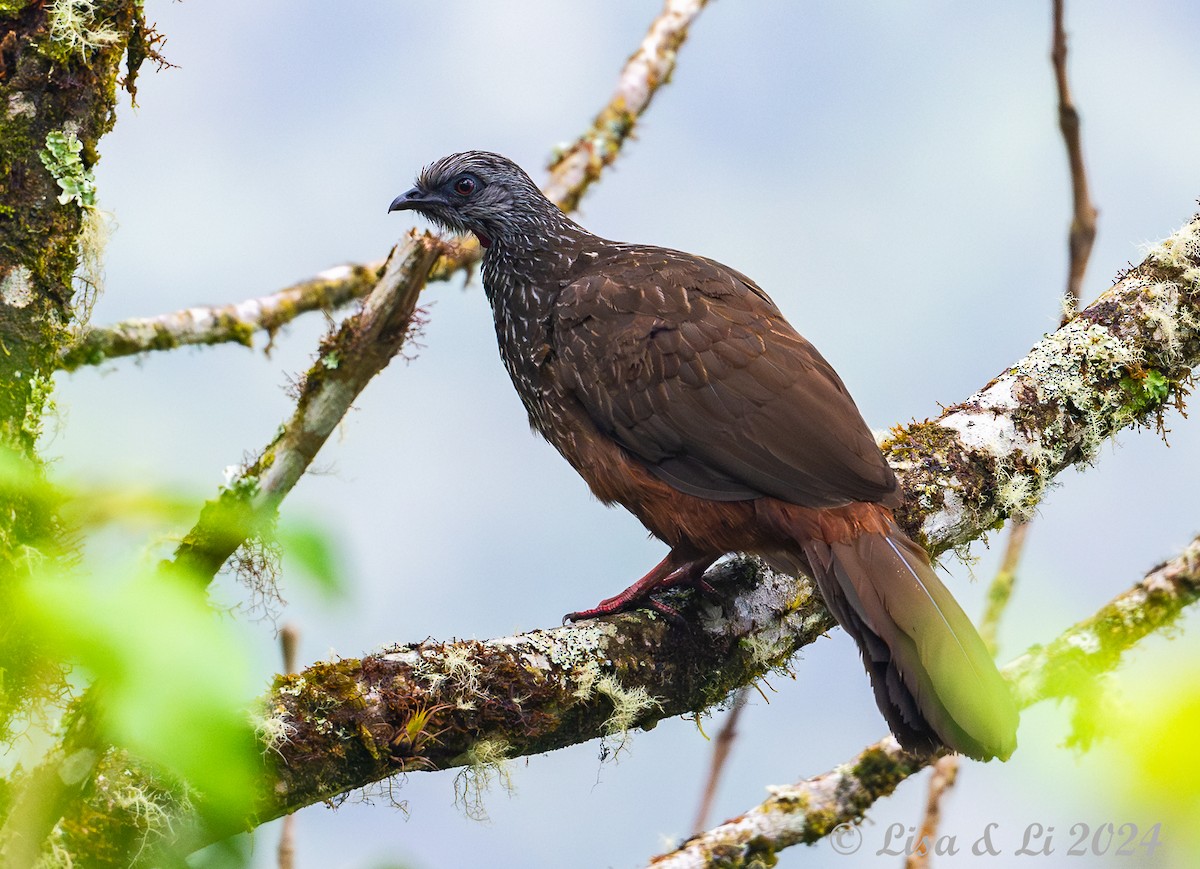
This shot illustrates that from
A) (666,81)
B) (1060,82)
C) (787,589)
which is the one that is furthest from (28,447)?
(666,81)

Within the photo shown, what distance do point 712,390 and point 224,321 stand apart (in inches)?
87.2

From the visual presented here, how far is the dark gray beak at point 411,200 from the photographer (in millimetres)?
4648

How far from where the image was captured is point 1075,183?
13.6 ft

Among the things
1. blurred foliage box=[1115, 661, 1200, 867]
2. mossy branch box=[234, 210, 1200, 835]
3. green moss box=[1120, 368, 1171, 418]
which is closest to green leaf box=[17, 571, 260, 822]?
blurred foliage box=[1115, 661, 1200, 867]

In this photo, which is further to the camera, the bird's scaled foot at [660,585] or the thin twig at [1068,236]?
the thin twig at [1068,236]

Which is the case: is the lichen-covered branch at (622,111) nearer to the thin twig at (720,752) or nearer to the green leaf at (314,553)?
the thin twig at (720,752)

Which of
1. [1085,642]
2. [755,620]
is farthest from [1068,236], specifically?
[755,620]

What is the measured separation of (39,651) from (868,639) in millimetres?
2370

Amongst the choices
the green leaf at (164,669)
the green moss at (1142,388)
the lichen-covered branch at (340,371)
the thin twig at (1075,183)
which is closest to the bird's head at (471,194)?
the lichen-covered branch at (340,371)

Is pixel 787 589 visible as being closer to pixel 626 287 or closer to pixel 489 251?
pixel 626 287

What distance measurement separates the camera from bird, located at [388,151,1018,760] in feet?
9.47

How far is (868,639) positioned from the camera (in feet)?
9.71

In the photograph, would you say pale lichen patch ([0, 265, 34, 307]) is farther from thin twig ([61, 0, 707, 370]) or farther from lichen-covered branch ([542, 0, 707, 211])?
lichen-covered branch ([542, 0, 707, 211])

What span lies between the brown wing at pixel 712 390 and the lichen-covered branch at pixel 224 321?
Result: 1269mm
